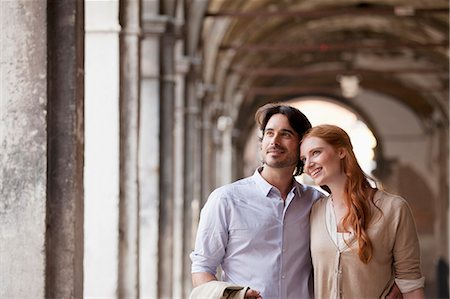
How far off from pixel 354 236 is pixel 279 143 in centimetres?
48

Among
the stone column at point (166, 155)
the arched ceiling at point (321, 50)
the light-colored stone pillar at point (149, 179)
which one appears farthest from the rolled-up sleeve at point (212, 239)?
the arched ceiling at point (321, 50)

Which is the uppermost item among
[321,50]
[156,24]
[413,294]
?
[321,50]

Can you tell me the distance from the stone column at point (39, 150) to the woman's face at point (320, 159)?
133cm

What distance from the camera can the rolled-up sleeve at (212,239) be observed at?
476 cm

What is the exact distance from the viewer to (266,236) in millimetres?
4793

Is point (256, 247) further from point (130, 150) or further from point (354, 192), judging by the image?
point (130, 150)

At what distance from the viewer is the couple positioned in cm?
462

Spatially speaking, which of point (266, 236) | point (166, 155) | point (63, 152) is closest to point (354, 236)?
point (266, 236)

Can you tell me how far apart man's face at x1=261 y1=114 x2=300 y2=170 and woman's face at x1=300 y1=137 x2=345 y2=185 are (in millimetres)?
93

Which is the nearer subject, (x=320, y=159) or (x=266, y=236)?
(x=320, y=159)

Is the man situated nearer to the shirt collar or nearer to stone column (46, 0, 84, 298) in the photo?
the shirt collar

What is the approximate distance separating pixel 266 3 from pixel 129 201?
42.0 ft

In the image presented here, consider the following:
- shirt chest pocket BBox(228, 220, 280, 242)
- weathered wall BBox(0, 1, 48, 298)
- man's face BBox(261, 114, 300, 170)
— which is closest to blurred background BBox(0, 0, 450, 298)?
weathered wall BBox(0, 1, 48, 298)

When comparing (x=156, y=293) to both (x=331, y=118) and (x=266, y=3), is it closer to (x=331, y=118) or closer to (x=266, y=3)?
(x=266, y=3)
